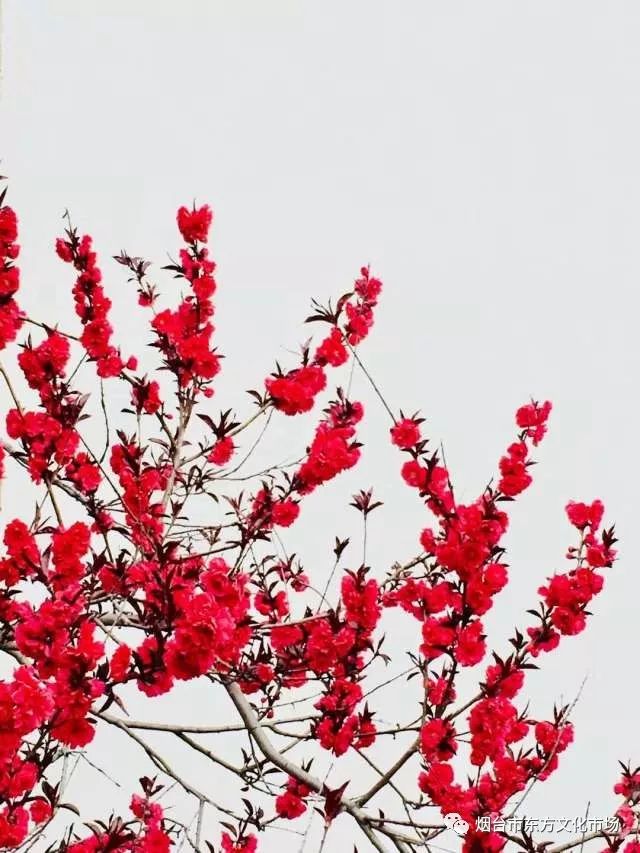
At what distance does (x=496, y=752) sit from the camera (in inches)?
105

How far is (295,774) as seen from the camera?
2859 millimetres

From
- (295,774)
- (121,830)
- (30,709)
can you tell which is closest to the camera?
(30,709)

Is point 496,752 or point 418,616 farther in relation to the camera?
point 418,616

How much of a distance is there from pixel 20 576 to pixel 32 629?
753 millimetres

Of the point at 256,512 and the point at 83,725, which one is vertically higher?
the point at 256,512

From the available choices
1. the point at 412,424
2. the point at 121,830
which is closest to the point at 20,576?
the point at 121,830

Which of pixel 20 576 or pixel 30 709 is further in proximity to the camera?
pixel 20 576

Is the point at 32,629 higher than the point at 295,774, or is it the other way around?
the point at 295,774

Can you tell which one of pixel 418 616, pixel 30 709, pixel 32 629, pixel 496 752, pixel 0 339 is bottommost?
pixel 30 709

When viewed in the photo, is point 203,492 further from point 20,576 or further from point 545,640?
point 545,640

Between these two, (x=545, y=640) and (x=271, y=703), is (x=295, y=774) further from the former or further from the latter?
(x=545, y=640)

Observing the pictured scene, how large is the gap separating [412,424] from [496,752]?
105cm

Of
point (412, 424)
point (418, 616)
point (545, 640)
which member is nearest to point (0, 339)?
point (412, 424)

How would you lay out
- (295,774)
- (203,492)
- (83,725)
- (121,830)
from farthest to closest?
(203,492) → (295,774) → (121,830) → (83,725)
